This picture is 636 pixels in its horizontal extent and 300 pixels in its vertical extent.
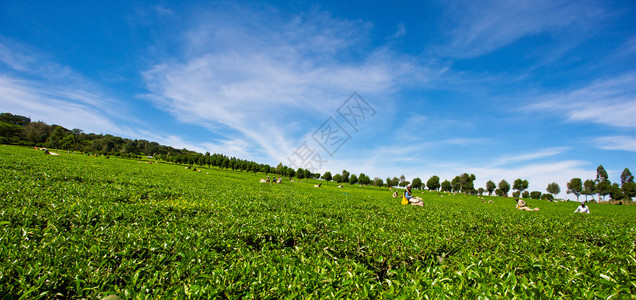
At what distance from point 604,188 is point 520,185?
2363 centimetres

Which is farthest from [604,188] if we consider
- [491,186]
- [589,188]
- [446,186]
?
[446,186]

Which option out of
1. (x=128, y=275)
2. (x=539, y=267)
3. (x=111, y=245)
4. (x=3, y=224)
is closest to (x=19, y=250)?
(x=111, y=245)

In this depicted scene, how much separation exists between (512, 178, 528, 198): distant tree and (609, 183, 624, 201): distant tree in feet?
79.7

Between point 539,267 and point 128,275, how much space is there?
20.1 ft

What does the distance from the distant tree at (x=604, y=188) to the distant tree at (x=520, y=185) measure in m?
20.0

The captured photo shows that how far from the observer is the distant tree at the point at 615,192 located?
74750mm

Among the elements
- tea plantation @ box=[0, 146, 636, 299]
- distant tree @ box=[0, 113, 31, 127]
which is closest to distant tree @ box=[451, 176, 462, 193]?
tea plantation @ box=[0, 146, 636, 299]

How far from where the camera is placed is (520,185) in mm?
102375

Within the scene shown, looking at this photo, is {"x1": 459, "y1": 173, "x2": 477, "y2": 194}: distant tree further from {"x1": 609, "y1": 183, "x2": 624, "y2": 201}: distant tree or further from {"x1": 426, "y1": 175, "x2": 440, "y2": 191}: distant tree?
{"x1": 609, "y1": 183, "x2": 624, "y2": 201}: distant tree

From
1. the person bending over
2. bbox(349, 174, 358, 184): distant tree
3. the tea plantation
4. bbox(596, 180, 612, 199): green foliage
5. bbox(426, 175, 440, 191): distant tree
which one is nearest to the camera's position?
the tea plantation

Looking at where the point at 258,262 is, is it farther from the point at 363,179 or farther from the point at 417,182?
the point at 417,182

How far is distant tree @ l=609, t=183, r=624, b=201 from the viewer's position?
74.8 meters

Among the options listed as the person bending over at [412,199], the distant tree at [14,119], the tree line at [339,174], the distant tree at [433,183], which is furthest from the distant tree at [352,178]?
the distant tree at [14,119]

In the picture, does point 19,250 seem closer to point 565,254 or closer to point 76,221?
point 76,221
